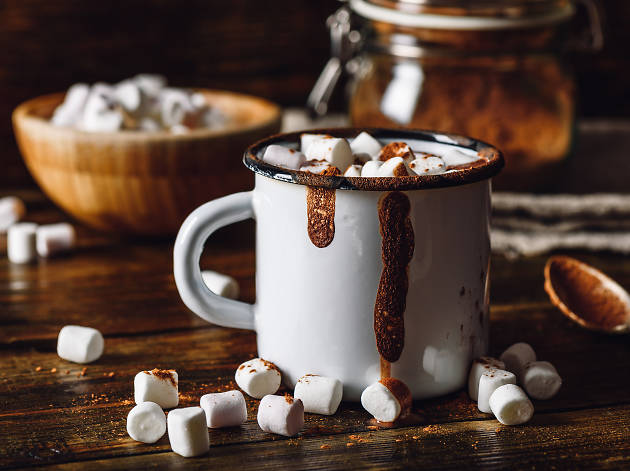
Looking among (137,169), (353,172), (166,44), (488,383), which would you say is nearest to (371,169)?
(353,172)

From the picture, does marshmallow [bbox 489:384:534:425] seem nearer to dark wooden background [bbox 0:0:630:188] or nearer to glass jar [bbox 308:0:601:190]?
glass jar [bbox 308:0:601:190]

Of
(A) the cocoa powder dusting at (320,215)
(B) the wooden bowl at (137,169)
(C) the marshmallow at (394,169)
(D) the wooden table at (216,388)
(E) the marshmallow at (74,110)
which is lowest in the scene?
(D) the wooden table at (216,388)

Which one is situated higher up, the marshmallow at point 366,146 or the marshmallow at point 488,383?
the marshmallow at point 366,146

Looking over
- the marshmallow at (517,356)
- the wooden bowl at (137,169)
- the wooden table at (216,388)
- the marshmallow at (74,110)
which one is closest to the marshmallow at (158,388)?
the wooden table at (216,388)

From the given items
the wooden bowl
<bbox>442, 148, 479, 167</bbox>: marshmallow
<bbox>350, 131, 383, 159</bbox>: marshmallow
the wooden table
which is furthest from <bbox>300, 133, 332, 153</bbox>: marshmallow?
the wooden bowl

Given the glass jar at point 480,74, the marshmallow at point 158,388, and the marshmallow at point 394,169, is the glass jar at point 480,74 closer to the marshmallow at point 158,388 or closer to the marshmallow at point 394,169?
the marshmallow at point 394,169
